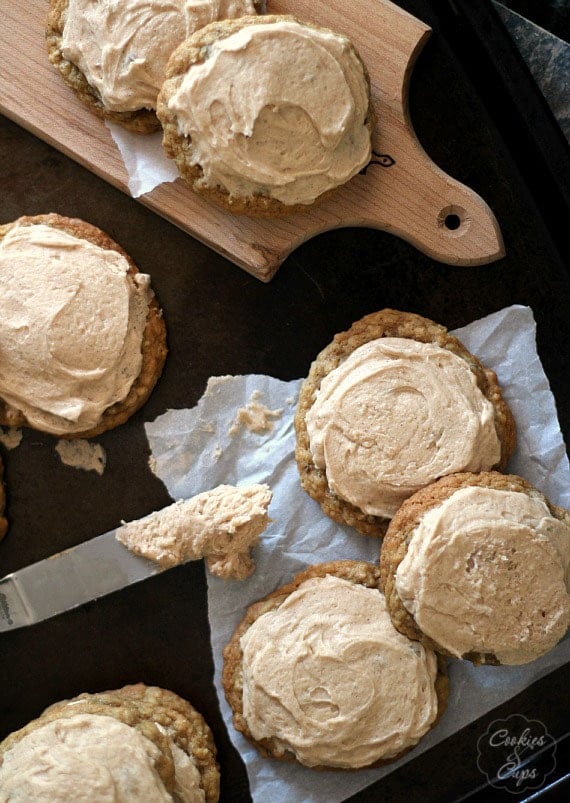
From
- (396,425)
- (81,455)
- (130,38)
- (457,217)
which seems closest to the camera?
(130,38)

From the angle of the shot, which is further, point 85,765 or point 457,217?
point 457,217

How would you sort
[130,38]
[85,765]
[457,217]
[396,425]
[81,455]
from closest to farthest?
[85,765] → [130,38] → [396,425] → [457,217] → [81,455]

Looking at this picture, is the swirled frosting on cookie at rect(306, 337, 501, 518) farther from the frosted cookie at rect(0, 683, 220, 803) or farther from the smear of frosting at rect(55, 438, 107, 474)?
the frosted cookie at rect(0, 683, 220, 803)

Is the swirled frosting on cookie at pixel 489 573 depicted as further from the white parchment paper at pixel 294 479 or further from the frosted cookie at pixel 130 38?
the frosted cookie at pixel 130 38

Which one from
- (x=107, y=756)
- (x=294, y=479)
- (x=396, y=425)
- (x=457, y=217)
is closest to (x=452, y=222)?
(x=457, y=217)

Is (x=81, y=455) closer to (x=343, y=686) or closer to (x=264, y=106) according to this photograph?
(x=343, y=686)
